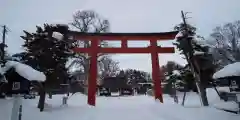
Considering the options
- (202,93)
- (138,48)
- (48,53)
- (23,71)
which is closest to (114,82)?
(138,48)

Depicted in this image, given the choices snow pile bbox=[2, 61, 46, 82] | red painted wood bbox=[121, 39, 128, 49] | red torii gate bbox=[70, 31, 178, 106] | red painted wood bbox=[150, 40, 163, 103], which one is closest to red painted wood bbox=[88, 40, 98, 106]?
red torii gate bbox=[70, 31, 178, 106]

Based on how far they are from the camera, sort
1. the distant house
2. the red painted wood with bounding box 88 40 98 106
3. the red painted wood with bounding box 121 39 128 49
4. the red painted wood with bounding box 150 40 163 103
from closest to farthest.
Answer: the red painted wood with bounding box 88 40 98 106, the red painted wood with bounding box 150 40 163 103, the red painted wood with bounding box 121 39 128 49, the distant house

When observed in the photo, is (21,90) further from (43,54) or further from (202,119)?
(202,119)

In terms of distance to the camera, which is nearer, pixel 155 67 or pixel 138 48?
pixel 138 48

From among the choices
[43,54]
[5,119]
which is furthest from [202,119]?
[43,54]

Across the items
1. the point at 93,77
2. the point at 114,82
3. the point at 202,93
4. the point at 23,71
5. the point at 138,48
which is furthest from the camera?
the point at 114,82

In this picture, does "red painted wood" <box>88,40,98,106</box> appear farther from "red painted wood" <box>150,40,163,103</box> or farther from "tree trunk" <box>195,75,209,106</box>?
"tree trunk" <box>195,75,209,106</box>

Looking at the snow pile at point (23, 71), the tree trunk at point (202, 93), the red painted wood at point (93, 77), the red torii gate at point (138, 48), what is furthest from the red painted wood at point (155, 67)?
the snow pile at point (23, 71)

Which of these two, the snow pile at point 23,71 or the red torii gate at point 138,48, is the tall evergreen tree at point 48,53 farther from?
the snow pile at point 23,71

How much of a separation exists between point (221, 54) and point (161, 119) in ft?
95.0

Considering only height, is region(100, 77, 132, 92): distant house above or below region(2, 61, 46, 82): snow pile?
below

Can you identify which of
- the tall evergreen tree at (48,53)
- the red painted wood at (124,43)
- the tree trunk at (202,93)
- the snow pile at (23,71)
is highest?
the red painted wood at (124,43)

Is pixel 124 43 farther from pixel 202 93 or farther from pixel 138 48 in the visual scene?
pixel 202 93

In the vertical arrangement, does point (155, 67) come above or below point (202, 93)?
above
